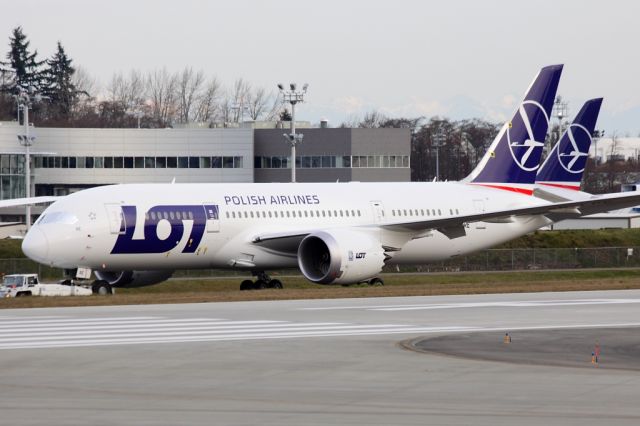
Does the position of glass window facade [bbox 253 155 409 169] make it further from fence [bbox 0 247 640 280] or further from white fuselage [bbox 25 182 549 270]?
white fuselage [bbox 25 182 549 270]

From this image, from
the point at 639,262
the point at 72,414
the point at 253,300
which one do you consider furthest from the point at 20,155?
the point at 72,414

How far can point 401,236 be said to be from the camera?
146ft

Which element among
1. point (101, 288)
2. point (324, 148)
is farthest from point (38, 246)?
point (324, 148)

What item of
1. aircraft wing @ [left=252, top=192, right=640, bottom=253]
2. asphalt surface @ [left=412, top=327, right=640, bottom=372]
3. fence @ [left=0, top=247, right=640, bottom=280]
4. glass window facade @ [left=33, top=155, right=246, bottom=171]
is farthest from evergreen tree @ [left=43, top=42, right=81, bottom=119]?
asphalt surface @ [left=412, top=327, right=640, bottom=372]

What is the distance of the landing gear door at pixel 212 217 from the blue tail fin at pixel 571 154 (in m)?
14.9

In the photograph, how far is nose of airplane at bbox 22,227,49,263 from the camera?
38969 mm

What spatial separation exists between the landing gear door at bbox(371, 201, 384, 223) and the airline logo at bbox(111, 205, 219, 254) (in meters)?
6.53

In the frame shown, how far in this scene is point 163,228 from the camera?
40.6m

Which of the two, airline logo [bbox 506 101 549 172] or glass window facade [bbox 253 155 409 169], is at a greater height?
glass window facade [bbox 253 155 409 169]

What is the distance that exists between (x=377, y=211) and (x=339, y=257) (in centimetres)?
524

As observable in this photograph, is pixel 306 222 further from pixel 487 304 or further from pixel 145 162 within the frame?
pixel 145 162

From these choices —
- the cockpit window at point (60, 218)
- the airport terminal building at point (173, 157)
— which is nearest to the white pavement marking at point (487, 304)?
the cockpit window at point (60, 218)

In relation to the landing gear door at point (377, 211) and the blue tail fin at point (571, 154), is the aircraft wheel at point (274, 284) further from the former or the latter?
the blue tail fin at point (571, 154)

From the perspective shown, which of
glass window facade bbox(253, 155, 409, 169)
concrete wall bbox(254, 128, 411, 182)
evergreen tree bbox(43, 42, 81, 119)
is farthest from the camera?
evergreen tree bbox(43, 42, 81, 119)
